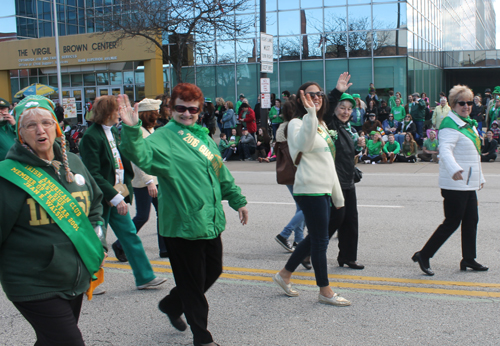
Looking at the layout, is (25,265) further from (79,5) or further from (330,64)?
(79,5)

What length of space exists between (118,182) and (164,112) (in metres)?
2.01

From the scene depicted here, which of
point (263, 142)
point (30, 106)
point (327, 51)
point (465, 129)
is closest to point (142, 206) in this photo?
point (30, 106)

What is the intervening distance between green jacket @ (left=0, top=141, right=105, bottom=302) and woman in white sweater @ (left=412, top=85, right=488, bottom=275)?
358 centimetres

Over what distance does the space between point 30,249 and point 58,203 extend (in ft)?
0.83

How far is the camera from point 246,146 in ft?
59.1

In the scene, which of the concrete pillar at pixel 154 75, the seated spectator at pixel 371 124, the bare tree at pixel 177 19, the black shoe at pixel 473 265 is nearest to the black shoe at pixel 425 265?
the black shoe at pixel 473 265

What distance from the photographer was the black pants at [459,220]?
4.88 meters

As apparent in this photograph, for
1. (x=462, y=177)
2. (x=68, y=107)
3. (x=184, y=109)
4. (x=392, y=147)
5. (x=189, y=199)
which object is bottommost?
(x=392, y=147)

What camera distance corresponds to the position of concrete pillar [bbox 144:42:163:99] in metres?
28.3

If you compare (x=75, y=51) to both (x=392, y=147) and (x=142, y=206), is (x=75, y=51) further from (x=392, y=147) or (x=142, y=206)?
(x=142, y=206)

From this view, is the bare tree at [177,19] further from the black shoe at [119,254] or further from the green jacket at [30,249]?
the green jacket at [30,249]

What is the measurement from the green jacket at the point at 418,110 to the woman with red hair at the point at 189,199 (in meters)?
16.3

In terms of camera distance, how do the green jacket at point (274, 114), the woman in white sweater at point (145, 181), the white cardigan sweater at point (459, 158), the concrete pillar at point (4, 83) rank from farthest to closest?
the concrete pillar at point (4, 83), the green jacket at point (274, 114), the woman in white sweater at point (145, 181), the white cardigan sweater at point (459, 158)

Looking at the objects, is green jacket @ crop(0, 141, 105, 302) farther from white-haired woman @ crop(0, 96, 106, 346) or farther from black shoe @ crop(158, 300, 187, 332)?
black shoe @ crop(158, 300, 187, 332)
